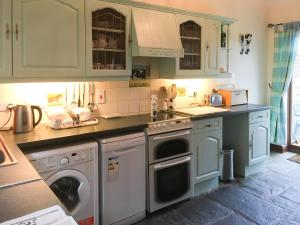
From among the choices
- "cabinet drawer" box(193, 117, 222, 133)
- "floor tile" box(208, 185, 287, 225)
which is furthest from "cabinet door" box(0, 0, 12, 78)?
"floor tile" box(208, 185, 287, 225)

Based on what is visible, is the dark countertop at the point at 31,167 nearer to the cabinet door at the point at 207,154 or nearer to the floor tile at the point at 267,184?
the cabinet door at the point at 207,154

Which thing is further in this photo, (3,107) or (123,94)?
(123,94)

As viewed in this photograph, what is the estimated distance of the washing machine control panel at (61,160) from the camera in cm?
189

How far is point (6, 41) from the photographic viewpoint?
199cm

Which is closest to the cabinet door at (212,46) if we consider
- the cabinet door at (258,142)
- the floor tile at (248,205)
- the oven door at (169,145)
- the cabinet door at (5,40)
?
the cabinet door at (258,142)

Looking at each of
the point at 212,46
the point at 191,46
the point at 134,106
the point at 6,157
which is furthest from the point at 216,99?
the point at 6,157

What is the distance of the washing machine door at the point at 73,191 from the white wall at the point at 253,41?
2724 millimetres

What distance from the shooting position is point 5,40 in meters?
1.98

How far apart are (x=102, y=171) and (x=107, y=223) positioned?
18.0 inches

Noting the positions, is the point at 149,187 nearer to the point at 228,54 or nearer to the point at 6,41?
the point at 6,41

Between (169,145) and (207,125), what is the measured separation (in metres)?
0.61

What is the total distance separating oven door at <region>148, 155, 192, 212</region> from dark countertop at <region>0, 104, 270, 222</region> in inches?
17.5

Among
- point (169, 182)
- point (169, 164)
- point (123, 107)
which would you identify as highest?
point (123, 107)

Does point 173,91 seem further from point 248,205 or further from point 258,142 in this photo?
point 248,205
